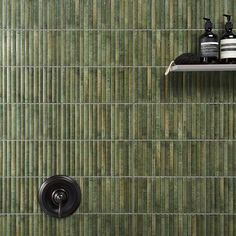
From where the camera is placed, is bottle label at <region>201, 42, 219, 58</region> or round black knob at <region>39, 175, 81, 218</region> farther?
round black knob at <region>39, 175, 81, 218</region>

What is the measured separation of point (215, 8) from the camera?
6.77 ft

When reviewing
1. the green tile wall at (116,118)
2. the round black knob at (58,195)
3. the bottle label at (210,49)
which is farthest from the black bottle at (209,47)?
the round black knob at (58,195)

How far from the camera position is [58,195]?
202cm

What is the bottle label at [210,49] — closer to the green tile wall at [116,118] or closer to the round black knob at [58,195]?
the green tile wall at [116,118]

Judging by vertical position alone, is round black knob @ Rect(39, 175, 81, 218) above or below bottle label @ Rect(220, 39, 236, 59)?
below

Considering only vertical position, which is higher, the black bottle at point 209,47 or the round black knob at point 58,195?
the black bottle at point 209,47

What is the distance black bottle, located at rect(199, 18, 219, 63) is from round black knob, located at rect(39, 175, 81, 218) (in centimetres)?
80

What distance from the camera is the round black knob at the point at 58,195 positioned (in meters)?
2.02

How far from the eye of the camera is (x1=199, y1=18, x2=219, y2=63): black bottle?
1915 mm

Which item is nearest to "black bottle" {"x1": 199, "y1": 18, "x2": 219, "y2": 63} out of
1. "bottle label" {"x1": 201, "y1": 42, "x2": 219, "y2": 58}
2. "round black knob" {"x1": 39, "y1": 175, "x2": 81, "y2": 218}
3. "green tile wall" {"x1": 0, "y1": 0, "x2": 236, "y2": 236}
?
"bottle label" {"x1": 201, "y1": 42, "x2": 219, "y2": 58}

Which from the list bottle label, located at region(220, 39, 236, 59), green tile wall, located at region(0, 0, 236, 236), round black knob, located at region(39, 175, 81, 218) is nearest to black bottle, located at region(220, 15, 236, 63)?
bottle label, located at region(220, 39, 236, 59)

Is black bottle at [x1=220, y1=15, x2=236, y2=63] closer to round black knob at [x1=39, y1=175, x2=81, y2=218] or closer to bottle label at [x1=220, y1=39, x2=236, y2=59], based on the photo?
bottle label at [x1=220, y1=39, x2=236, y2=59]

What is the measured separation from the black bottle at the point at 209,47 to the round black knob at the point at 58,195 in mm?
805

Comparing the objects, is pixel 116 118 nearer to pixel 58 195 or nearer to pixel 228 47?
pixel 58 195
